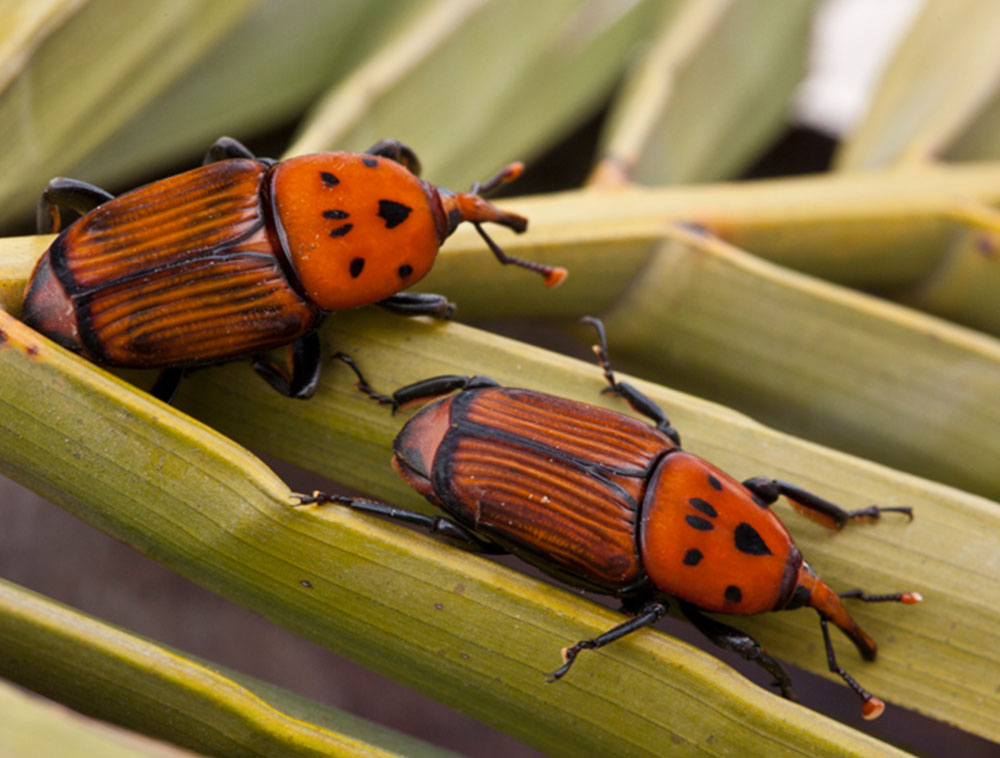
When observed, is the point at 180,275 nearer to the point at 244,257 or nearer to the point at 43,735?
the point at 244,257

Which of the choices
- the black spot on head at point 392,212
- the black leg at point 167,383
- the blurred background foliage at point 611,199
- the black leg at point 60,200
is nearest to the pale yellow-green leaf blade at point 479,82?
the blurred background foliage at point 611,199

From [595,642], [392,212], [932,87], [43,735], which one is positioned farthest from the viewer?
[932,87]

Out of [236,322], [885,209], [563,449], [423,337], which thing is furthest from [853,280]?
[236,322]

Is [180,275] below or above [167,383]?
above

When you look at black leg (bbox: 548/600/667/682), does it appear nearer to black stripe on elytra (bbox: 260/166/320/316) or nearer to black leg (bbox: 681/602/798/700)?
black leg (bbox: 681/602/798/700)

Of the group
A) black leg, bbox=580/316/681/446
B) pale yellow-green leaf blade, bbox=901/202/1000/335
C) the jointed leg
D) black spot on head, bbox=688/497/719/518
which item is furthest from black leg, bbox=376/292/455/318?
pale yellow-green leaf blade, bbox=901/202/1000/335

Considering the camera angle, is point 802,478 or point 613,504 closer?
point 802,478

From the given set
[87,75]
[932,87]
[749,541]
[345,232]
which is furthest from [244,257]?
[932,87]
